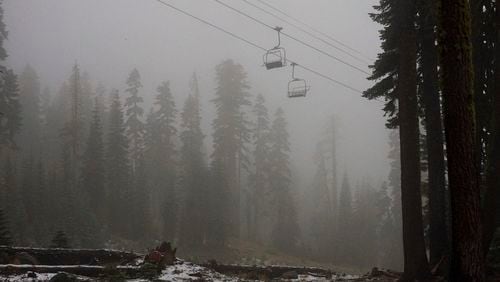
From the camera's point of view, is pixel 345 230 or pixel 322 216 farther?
pixel 322 216

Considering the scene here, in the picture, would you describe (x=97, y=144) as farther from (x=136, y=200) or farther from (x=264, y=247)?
(x=264, y=247)

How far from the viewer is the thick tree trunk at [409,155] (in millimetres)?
14562

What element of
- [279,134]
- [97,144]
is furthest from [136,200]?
[279,134]

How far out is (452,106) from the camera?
803 cm

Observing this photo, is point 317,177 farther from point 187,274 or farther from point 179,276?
point 179,276

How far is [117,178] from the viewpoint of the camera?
51.0m

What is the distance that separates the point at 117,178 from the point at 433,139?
130ft

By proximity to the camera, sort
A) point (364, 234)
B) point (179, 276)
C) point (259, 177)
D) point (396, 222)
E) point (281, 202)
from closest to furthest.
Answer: point (179, 276), point (396, 222), point (281, 202), point (364, 234), point (259, 177)

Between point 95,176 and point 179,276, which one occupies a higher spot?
point 95,176

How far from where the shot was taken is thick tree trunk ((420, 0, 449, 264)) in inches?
657

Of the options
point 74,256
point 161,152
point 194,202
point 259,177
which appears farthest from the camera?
point 161,152

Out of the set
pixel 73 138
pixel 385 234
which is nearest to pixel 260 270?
pixel 385 234

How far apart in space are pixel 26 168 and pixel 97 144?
7.13 m

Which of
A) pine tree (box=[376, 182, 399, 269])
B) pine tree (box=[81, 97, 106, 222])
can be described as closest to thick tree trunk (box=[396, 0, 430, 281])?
pine tree (box=[81, 97, 106, 222])
